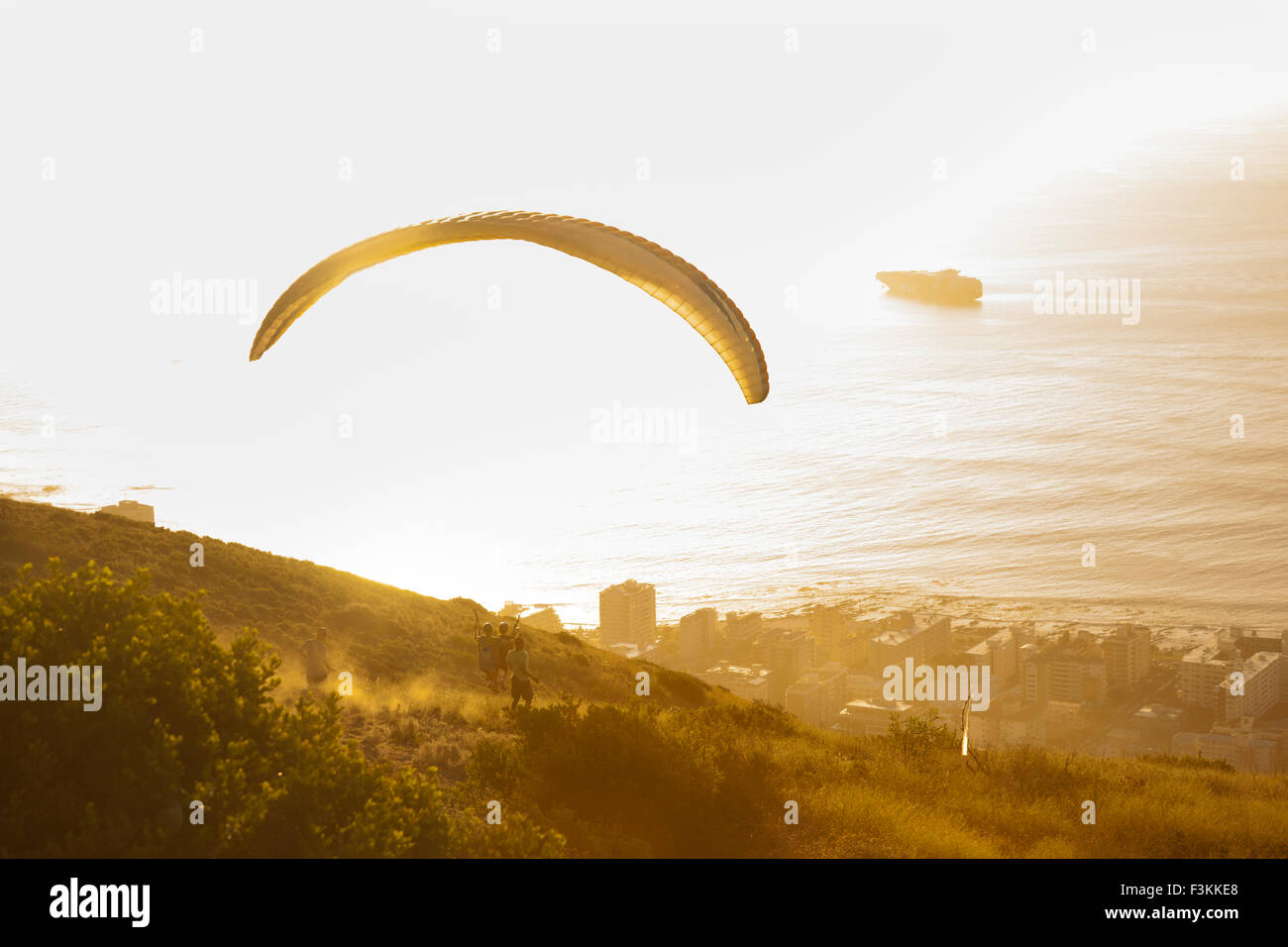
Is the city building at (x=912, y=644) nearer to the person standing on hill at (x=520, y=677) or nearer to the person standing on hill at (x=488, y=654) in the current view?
the person standing on hill at (x=488, y=654)

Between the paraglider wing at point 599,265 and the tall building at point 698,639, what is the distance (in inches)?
1301

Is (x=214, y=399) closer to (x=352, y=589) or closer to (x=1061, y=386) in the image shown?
(x=1061, y=386)

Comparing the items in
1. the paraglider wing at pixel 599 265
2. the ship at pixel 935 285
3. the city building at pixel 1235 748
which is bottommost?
the city building at pixel 1235 748

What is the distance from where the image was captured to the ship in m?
168

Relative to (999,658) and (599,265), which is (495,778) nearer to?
(599,265)

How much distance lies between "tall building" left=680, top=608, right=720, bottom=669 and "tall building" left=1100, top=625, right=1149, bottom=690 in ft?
53.8

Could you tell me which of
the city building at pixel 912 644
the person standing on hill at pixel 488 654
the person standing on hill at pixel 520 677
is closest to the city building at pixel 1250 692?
Answer: the city building at pixel 912 644

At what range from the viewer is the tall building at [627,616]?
47.8m

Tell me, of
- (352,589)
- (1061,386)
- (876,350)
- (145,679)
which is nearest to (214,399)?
(876,350)

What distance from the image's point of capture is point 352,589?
93.1 feet

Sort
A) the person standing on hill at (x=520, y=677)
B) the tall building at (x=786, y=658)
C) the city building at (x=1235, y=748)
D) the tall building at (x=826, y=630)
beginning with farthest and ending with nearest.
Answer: the tall building at (x=826, y=630) < the tall building at (x=786, y=658) < the city building at (x=1235, y=748) < the person standing on hill at (x=520, y=677)

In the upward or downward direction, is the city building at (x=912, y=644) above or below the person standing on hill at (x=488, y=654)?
below

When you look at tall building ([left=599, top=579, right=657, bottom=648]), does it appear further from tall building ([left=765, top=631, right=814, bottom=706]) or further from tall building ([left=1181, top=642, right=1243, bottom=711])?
tall building ([left=1181, top=642, right=1243, bottom=711])
